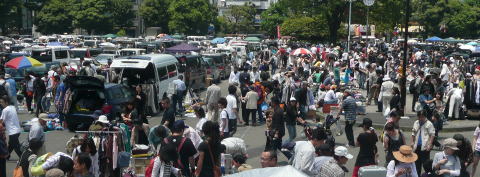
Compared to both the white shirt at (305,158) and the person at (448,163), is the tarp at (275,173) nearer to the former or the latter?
the white shirt at (305,158)

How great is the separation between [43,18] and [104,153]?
69.1 meters

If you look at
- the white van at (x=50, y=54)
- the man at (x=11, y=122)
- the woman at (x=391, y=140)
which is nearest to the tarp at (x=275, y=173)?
the woman at (x=391, y=140)

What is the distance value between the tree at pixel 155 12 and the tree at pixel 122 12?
1.61 m

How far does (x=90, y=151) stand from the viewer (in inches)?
428

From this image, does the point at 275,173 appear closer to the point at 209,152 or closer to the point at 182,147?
the point at 209,152

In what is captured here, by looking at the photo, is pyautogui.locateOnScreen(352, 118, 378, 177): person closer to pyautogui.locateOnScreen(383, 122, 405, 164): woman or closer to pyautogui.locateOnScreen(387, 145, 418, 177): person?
pyautogui.locateOnScreen(383, 122, 405, 164): woman

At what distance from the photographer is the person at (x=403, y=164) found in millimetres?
9625

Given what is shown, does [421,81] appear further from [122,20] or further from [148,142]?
[122,20]

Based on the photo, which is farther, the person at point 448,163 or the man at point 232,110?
the man at point 232,110

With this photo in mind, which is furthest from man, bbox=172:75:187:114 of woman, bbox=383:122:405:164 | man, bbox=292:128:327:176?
man, bbox=292:128:327:176

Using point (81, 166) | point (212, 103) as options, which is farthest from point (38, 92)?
point (81, 166)

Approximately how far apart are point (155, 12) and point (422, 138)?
75578 millimetres

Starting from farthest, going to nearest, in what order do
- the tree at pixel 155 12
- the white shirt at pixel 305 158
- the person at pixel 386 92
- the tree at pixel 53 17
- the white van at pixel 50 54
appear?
the tree at pixel 155 12, the tree at pixel 53 17, the white van at pixel 50 54, the person at pixel 386 92, the white shirt at pixel 305 158

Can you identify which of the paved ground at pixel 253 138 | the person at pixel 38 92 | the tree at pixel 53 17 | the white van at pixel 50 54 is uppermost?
the tree at pixel 53 17
